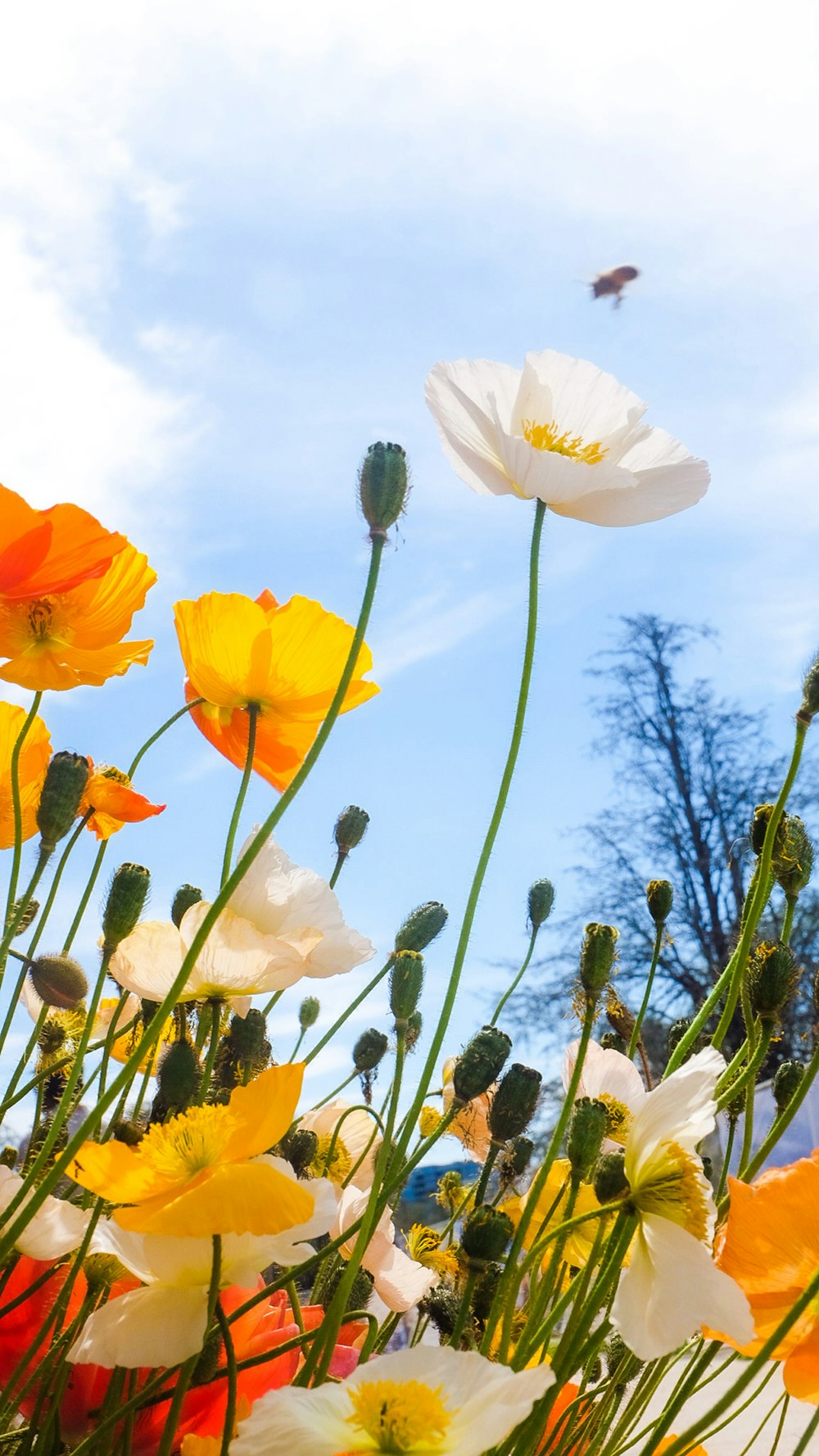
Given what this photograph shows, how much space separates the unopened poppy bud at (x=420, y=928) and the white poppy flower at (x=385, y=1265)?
130 millimetres

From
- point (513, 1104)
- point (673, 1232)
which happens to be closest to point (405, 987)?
point (513, 1104)

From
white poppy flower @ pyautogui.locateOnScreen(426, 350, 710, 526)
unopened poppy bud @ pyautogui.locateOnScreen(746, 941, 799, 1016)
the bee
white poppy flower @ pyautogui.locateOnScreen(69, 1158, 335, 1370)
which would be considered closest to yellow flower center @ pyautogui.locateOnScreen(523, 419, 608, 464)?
white poppy flower @ pyautogui.locateOnScreen(426, 350, 710, 526)

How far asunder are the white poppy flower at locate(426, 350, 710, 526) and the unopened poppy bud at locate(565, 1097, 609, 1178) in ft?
0.75

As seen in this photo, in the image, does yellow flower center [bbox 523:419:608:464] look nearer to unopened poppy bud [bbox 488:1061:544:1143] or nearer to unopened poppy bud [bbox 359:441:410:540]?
unopened poppy bud [bbox 359:441:410:540]

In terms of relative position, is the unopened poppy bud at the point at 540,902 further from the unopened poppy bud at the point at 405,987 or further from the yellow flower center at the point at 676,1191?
the yellow flower center at the point at 676,1191

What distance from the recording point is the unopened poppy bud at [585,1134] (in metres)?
0.40

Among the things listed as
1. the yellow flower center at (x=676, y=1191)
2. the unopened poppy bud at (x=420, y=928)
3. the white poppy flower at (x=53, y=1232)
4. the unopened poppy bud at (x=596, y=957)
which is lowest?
the white poppy flower at (x=53, y=1232)

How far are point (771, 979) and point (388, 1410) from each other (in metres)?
0.24

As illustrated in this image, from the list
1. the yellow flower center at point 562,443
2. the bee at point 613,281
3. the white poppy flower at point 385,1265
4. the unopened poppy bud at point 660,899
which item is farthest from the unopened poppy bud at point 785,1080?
the bee at point 613,281

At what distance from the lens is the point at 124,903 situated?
1.41ft

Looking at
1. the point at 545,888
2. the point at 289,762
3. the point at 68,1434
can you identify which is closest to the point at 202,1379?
the point at 68,1434

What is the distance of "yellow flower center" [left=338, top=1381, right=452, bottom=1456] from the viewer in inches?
12.1

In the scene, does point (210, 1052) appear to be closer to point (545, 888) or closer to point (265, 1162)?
point (265, 1162)

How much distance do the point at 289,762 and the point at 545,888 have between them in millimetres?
227
